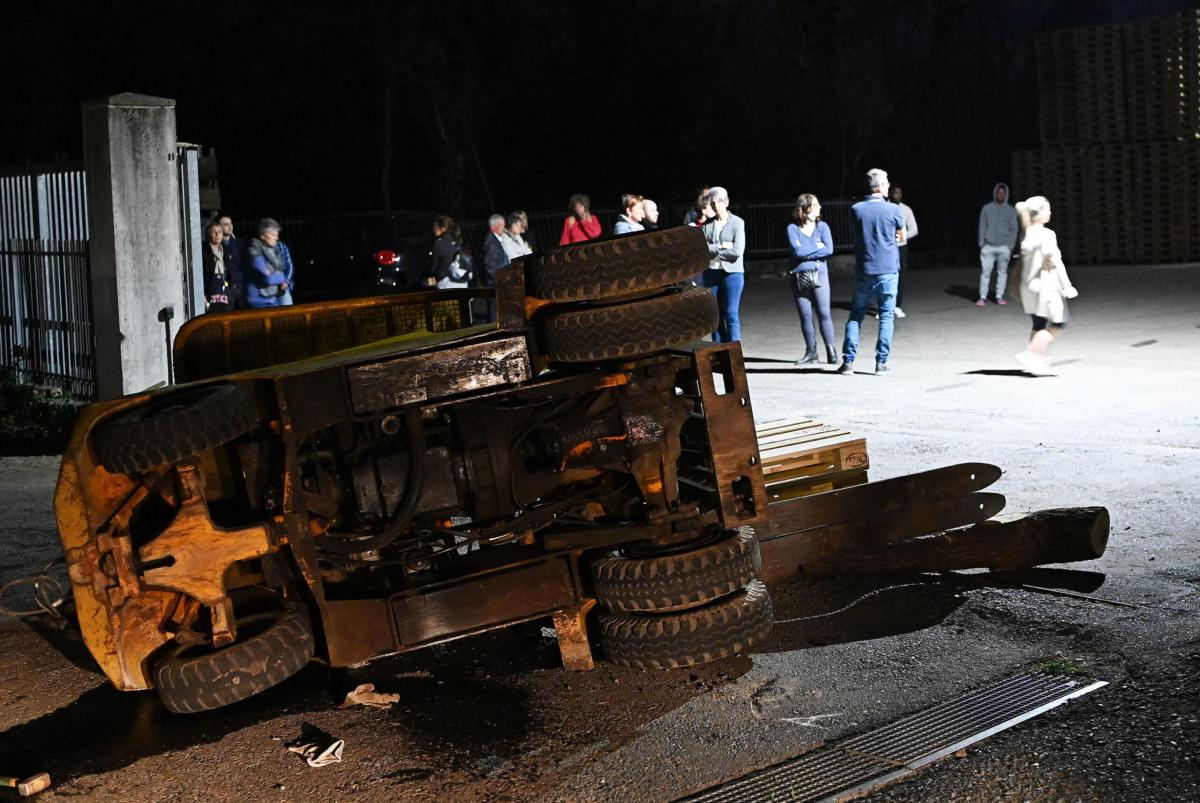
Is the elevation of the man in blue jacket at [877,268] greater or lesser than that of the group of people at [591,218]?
lesser

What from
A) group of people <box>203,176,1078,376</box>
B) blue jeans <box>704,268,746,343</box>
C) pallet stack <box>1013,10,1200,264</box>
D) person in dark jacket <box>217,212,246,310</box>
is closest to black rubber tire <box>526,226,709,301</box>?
group of people <box>203,176,1078,376</box>

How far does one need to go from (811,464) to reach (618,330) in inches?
78.3

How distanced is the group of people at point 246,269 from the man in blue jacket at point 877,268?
5537 millimetres

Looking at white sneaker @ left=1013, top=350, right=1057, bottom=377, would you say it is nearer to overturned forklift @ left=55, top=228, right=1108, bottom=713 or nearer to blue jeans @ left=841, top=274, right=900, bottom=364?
blue jeans @ left=841, top=274, right=900, bottom=364

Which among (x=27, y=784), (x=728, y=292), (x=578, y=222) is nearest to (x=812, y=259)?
(x=728, y=292)

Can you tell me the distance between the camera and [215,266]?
14.3m

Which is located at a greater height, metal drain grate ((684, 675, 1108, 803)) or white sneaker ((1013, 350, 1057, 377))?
white sneaker ((1013, 350, 1057, 377))

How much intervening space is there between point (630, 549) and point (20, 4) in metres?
29.4

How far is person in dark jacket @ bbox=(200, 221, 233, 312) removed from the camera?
14117 millimetres

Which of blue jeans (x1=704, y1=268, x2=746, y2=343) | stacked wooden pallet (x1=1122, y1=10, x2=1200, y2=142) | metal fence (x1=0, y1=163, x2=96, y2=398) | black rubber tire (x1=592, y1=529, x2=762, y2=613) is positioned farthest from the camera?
stacked wooden pallet (x1=1122, y1=10, x2=1200, y2=142)

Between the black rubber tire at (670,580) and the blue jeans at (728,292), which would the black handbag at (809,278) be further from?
the black rubber tire at (670,580)

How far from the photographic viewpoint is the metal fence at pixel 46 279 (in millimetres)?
12875

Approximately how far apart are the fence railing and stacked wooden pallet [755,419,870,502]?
7.45 meters

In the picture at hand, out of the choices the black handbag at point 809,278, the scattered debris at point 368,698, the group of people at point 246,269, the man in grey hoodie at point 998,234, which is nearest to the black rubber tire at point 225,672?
the scattered debris at point 368,698
